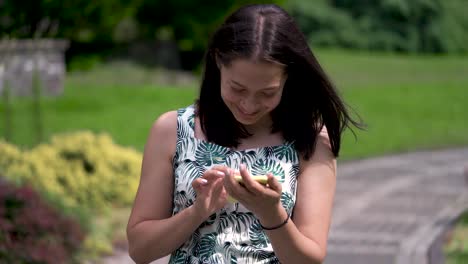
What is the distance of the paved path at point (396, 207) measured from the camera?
7157 mm

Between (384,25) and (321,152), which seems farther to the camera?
(384,25)

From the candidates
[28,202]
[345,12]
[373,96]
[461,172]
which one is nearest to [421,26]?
[345,12]

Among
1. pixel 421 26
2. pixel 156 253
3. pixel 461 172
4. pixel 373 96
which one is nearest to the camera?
pixel 156 253

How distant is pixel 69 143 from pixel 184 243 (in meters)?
5.78

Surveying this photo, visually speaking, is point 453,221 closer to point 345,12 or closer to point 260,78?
point 260,78

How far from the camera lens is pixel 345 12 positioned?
2673 cm

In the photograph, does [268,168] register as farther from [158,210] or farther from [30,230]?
[30,230]

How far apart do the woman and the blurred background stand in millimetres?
2958

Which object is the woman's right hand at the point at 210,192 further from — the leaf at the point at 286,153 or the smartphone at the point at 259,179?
the leaf at the point at 286,153

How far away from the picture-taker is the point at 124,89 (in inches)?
675

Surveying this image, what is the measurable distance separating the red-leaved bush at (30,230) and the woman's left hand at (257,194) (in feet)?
10.7

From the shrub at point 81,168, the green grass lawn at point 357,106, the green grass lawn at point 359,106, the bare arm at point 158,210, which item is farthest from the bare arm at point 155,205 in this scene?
the green grass lawn at point 359,106

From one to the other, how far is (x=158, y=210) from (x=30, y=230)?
10.3ft

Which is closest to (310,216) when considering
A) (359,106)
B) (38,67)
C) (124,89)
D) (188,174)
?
(188,174)
